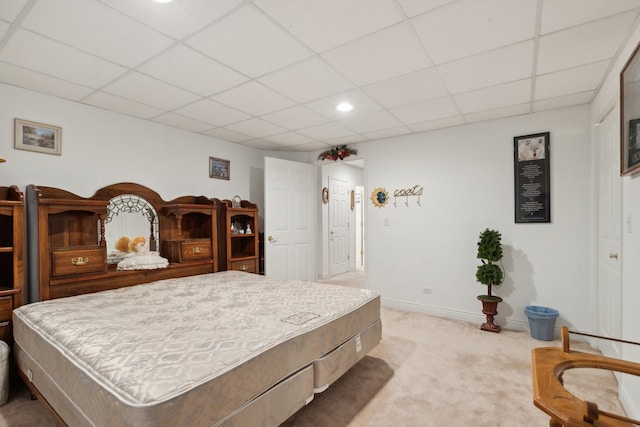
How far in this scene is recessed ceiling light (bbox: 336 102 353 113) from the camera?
3105 millimetres

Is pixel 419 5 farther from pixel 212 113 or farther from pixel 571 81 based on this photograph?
pixel 212 113

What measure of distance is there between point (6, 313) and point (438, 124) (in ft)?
14.8

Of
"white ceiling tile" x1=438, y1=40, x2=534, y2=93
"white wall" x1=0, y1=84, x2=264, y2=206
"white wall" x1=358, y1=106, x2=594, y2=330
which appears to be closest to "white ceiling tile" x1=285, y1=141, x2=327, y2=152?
"white wall" x1=358, y1=106, x2=594, y2=330

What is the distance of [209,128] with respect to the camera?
3.88m

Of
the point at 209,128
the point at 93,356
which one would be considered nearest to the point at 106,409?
the point at 93,356

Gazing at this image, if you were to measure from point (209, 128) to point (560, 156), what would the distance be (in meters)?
4.07

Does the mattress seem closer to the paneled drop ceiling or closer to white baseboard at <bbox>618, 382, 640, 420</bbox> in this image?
white baseboard at <bbox>618, 382, 640, 420</bbox>

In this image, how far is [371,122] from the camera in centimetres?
369

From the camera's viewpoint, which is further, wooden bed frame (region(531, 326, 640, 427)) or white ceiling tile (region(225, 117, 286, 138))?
white ceiling tile (region(225, 117, 286, 138))

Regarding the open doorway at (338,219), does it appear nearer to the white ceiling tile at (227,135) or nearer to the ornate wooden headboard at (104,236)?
the white ceiling tile at (227,135)

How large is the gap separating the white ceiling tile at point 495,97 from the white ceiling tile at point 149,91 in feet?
8.60

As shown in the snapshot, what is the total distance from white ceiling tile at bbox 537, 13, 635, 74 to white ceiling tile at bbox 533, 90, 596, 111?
2.49ft

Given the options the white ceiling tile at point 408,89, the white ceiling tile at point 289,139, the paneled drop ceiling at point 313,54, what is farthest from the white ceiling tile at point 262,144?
the white ceiling tile at point 408,89

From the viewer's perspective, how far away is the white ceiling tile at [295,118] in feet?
10.8
